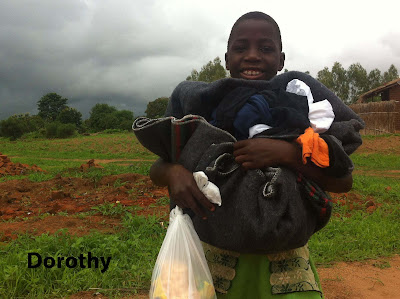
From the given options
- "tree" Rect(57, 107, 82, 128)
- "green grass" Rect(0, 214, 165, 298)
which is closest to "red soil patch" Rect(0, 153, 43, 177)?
"green grass" Rect(0, 214, 165, 298)

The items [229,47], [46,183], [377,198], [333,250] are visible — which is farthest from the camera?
[46,183]

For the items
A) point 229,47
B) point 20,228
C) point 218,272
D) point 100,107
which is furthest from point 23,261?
point 100,107

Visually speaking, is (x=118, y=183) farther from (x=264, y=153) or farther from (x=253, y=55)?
(x=264, y=153)

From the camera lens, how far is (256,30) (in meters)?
1.29

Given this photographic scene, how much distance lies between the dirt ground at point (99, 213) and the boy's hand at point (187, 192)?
1.96 metres

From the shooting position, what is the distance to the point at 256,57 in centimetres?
128

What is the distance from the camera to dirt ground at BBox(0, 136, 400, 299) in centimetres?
319

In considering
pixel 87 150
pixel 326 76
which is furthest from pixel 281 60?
pixel 326 76

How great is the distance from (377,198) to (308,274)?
5.83 metres

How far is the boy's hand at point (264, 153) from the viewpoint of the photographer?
1.03 metres

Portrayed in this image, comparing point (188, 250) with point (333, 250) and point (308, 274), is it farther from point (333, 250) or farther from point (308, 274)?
point (333, 250)

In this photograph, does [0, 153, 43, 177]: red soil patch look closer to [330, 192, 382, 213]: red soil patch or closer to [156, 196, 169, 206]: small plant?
[156, 196, 169, 206]: small plant

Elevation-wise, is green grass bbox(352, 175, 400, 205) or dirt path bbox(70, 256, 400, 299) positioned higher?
green grass bbox(352, 175, 400, 205)

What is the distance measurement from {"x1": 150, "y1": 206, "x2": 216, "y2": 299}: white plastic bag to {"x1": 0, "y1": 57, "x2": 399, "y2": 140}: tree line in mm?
22703
